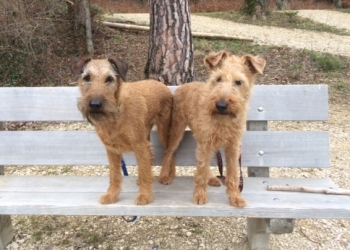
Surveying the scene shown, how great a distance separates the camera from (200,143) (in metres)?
3.08

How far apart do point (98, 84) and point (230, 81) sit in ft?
3.50

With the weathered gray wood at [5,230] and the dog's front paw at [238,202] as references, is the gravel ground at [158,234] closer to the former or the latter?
the weathered gray wood at [5,230]

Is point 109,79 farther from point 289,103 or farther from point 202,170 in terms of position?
point 289,103

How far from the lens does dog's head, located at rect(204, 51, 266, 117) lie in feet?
8.89

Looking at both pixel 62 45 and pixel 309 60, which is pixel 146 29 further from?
pixel 309 60

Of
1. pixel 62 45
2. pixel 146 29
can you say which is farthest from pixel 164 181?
pixel 146 29

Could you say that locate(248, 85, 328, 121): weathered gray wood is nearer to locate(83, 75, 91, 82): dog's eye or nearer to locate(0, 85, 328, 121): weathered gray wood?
locate(0, 85, 328, 121): weathered gray wood

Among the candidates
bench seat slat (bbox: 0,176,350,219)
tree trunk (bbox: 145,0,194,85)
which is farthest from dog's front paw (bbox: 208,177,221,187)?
tree trunk (bbox: 145,0,194,85)

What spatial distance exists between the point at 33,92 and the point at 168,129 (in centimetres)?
151

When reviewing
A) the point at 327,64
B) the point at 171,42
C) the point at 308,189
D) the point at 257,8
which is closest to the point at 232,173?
the point at 308,189

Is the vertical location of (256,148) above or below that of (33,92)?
below

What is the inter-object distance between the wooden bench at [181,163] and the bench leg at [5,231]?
11 mm

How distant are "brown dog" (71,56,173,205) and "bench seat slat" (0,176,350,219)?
0.15 m

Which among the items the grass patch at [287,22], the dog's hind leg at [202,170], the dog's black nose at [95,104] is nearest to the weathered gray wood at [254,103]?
the dog's hind leg at [202,170]
